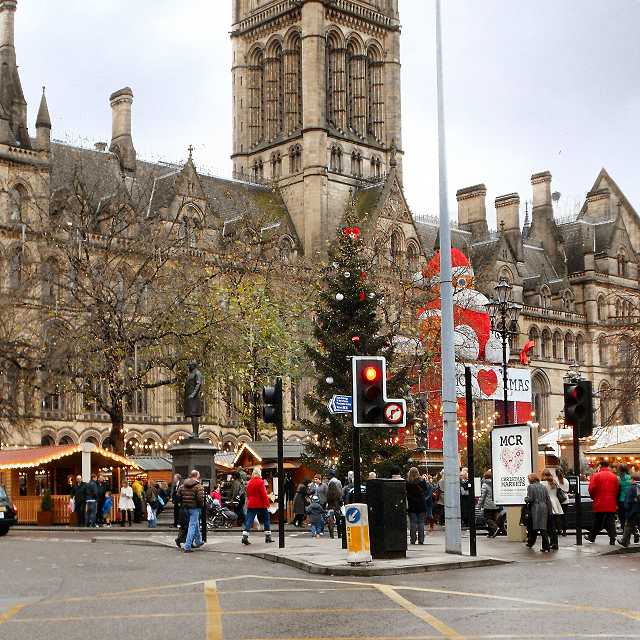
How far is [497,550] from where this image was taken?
20.5 metres

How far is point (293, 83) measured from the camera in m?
73.6

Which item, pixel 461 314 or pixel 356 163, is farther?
pixel 356 163

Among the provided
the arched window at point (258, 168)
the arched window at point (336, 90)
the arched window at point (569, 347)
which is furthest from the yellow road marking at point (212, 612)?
the arched window at point (569, 347)

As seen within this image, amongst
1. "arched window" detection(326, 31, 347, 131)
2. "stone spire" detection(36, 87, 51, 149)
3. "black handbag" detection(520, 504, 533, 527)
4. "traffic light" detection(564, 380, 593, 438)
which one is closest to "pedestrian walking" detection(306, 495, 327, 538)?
"black handbag" detection(520, 504, 533, 527)

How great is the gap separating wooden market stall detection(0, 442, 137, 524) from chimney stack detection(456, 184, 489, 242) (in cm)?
5615

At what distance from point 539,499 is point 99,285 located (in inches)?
740

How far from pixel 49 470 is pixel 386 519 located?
20427 millimetres

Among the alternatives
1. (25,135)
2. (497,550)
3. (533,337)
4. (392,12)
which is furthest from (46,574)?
(533,337)

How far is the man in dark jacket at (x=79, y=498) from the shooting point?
3177 centimetres

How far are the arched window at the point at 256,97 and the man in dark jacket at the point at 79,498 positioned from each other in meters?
45.8

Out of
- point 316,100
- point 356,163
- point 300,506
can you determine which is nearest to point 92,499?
point 300,506

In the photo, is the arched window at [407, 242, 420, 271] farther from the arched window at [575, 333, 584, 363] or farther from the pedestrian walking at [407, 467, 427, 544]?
the pedestrian walking at [407, 467, 427, 544]

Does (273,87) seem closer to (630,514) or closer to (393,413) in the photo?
(630,514)

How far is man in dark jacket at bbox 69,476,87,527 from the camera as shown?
3177 cm
